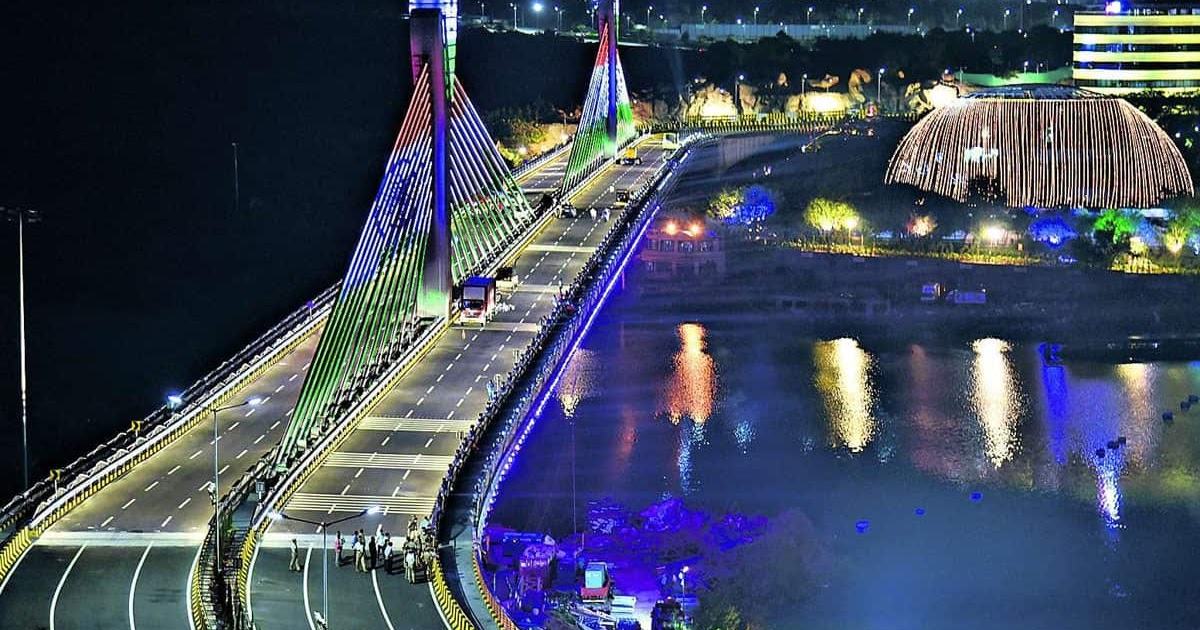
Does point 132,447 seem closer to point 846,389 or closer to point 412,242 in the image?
point 412,242

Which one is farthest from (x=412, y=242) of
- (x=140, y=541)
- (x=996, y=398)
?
(x=140, y=541)

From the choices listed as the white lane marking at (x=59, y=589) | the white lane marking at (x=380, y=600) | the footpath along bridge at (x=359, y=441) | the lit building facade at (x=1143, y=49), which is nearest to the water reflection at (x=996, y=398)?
the footpath along bridge at (x=359, y=441)

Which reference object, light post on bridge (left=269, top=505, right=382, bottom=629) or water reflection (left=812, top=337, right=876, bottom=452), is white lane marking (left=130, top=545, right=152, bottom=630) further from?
water reflection (left=812, top=337, right=876, bottom=452)

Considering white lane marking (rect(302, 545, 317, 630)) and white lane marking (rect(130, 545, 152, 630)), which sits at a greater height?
white lane marking (rect(130, 545, 152, 630))

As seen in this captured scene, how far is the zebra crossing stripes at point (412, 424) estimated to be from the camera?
45500 millimetres

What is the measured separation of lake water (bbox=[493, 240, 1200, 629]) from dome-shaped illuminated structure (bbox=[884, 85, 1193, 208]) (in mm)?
17483

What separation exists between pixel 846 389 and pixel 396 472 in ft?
78.0

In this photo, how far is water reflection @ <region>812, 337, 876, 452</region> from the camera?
5775cm

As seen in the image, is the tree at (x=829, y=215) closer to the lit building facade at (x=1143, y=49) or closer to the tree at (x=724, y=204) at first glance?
the tree at (x=724, y=204)

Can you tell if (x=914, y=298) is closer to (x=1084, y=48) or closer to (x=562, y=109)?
(x=1084, y=48)

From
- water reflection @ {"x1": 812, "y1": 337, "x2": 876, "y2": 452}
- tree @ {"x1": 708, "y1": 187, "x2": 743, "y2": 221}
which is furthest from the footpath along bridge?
tree @ {"x1": 708, "y1": 187, "x2": 743, "y2": 221}

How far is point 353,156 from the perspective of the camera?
3760 inches

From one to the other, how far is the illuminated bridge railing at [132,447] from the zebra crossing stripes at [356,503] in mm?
3280

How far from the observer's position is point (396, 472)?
139ft
